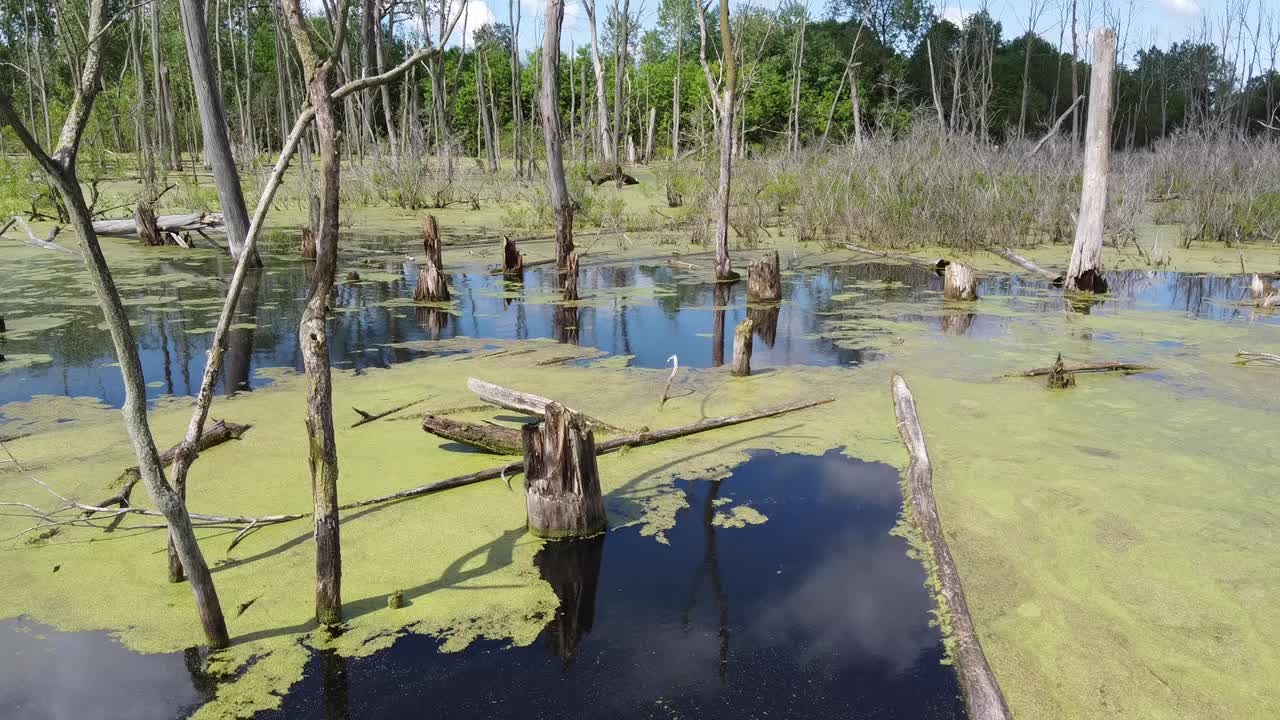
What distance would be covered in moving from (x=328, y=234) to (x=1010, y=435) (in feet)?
12.4

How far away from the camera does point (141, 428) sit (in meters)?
2.38

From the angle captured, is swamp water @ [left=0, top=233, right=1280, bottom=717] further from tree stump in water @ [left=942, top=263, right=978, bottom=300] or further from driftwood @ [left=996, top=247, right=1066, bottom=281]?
driftwood @ [left=996, top=247, right=1066, bottom=281]

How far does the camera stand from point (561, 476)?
11.6 ft

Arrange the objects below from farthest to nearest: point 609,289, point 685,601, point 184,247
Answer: point 184,247, point 609,289, point 685,601

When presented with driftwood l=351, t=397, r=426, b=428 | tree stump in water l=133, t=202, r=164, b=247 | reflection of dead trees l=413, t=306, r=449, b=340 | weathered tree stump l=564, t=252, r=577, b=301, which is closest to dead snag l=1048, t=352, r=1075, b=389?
driftwood l=351, t=397, r=426, b=428

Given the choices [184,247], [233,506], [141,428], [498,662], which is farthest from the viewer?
[184,247]

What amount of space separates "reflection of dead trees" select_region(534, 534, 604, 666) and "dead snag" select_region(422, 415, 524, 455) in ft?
3.14

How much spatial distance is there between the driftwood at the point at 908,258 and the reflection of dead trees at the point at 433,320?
18.8 ft

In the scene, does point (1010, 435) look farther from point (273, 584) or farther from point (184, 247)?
point (184, 247)

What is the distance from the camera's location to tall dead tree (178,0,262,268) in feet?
33.4

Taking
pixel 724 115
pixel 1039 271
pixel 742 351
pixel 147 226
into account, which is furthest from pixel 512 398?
pixel 147 226

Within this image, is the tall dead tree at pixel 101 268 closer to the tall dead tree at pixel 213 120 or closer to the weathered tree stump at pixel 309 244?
the tall dead tree at pixel 213 120

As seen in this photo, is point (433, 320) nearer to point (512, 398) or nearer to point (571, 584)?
point (512, 398)

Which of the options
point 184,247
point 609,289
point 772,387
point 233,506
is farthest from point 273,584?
point 184,247
